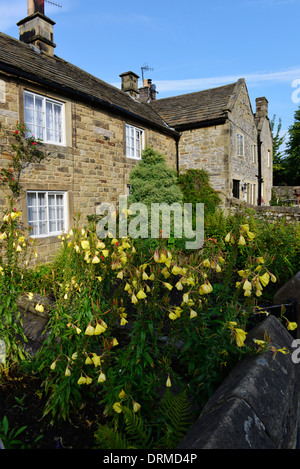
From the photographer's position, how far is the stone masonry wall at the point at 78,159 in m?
7.60

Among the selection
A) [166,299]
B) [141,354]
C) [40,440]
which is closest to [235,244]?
[166,299]

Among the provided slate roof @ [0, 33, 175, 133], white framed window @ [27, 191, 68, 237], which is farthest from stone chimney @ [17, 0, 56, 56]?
white framed window @ [27, 191, 68, 237]

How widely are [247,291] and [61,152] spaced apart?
321 inches

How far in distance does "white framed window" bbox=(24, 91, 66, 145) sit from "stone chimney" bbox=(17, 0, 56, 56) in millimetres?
2970

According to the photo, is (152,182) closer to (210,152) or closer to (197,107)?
(210,152)

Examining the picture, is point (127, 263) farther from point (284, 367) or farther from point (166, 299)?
point (284, 367)

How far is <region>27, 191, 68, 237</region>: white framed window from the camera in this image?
8.32m

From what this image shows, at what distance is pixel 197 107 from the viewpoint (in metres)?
16.1

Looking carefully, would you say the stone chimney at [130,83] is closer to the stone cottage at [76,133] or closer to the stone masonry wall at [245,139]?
the stone cottage at [76,133]

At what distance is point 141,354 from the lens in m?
2.32

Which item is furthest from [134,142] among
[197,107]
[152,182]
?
[197,107]

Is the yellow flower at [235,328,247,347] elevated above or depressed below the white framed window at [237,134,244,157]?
below

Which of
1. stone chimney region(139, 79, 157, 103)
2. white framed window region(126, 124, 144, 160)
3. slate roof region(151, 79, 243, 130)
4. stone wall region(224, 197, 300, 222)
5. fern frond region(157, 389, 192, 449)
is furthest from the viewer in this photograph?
stone chimney region(139, 79, 157, 103)

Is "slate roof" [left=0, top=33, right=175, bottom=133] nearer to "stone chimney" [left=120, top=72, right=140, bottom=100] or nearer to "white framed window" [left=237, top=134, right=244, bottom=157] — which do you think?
"stone chimney" [left=120, top=72, right=140, bottom=100]
